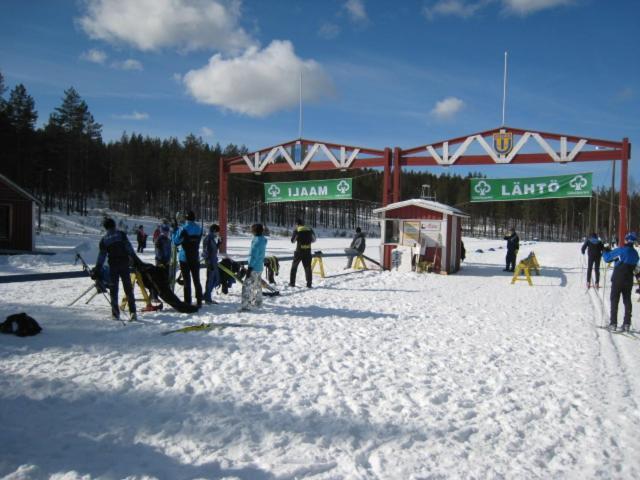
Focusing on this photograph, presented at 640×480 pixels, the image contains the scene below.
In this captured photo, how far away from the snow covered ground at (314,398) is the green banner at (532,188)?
→ 878 cm

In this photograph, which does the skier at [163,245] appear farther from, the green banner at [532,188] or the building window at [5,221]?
the building window at [5,221]

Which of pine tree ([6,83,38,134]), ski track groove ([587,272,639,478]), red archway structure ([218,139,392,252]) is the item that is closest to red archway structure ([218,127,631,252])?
red archway structure ([218,139,392,252])

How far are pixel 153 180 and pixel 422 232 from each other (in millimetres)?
56170

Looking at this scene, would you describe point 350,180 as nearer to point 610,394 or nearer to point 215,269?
point 215,269

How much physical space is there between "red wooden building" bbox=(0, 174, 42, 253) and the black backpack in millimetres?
18044

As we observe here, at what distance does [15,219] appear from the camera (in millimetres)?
21000

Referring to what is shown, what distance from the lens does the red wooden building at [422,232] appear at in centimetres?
1581

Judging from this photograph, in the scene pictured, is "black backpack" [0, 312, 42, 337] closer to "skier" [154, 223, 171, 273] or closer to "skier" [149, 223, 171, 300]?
"skier" [149, 223, 171, 300]

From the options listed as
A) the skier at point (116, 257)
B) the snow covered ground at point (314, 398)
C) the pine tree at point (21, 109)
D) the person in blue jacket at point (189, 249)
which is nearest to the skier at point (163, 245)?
the person in blue jacket at point (189, 249)

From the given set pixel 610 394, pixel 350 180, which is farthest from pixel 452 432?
pixel 350 180

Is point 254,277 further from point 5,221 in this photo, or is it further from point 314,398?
point 5,221

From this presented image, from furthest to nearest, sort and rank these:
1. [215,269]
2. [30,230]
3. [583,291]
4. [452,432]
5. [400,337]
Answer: [30,230], [583,291], [215,269], [400,337], [452,432]

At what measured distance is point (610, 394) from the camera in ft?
14.8

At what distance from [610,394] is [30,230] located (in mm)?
24820
